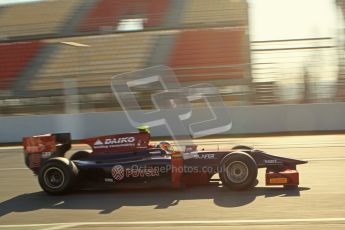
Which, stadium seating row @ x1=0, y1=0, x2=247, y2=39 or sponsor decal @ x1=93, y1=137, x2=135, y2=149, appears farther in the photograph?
stadium seating row @ x1=0, y1=0, x2=247, y2=39

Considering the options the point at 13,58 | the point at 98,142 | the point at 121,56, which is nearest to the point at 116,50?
the point at 121,56

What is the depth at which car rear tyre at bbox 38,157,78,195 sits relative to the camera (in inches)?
276

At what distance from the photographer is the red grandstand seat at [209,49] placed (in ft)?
70.3

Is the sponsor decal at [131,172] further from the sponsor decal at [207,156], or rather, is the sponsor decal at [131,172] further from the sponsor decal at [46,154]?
the sponsor decal at [46,154]

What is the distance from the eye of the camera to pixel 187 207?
593cm

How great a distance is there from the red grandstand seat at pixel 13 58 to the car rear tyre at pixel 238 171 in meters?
18.1

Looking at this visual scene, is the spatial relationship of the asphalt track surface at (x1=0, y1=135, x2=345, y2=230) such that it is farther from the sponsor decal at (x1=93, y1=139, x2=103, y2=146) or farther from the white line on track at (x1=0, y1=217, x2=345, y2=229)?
the sponsor decal at (x1=93, y1=139, x2=103, y2=146)

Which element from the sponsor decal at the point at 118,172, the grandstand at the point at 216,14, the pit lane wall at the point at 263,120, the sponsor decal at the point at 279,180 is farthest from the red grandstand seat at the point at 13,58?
the sponsor decal at the point at 279,180

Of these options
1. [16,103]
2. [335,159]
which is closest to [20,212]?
[335,159]

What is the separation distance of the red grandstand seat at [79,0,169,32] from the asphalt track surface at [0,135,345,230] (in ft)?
62.6

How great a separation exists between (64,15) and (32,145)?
22443 millimetres

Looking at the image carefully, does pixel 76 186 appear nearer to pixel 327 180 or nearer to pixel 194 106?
pixel 327 180

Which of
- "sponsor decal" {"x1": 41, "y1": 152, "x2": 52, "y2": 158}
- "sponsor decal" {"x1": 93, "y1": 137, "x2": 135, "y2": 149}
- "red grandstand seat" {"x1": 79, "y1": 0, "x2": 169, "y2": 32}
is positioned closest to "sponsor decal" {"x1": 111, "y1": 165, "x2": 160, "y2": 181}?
"sponsor decal" {"x1": 93, "y1": 137, "x2": 135, "y2": 149}

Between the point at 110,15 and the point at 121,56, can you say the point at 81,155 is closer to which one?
the point at 121,56
